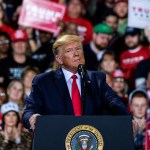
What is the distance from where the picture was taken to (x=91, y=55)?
7.30 meters

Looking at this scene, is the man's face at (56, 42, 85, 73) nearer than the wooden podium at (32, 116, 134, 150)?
No

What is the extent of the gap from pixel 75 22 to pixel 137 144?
7.70ft

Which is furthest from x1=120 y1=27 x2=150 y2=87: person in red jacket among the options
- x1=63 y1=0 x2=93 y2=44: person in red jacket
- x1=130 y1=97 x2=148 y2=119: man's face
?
x1=130 y1=97 x2=148 y2=119: man's face

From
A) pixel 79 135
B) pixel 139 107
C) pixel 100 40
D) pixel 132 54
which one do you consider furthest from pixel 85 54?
pixel 79 135

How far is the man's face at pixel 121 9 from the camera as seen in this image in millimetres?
7906

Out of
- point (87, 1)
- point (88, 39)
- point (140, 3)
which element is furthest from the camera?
point (87, 1)

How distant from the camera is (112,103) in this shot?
334 centimetres

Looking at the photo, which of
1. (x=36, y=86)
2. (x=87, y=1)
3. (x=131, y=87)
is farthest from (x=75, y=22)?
(x=36, y=86)

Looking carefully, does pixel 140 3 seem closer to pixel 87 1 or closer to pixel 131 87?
pixel 131 87

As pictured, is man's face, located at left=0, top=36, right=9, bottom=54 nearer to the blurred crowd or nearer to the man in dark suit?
the blurred crowd

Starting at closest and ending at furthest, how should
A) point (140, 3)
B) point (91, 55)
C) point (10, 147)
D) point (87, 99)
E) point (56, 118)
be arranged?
point (56, 118) → point (87, 99) → point (10, 147) → point (140, 3) → point (91, 55)

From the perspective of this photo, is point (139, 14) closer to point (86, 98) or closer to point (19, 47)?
point (19, 47)

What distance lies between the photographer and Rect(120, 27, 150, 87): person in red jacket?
7.23 m

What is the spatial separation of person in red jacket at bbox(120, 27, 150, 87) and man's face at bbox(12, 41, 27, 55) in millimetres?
1227
